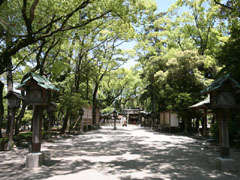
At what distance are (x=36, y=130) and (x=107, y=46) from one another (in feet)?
52.3

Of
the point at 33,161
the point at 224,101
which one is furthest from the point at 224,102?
the point at 33,161

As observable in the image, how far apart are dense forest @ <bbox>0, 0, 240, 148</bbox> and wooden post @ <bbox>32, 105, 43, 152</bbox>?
92.0 inches

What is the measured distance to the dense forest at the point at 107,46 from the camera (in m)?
8.40

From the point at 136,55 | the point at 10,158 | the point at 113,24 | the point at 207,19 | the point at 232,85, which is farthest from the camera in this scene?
the point at 136,55

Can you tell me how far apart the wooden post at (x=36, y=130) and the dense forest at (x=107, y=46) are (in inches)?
92.0

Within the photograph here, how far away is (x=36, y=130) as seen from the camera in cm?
600

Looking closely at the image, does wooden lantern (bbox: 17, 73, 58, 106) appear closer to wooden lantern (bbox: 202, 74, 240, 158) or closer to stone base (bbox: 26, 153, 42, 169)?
stone base (bbox: 26, 153, 42, 169)

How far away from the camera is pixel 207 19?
19.3 metres

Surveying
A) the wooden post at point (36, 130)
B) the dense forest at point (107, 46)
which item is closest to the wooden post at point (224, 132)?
the dense forest at point (107, 46)

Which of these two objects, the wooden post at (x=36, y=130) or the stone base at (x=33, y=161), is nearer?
the stone base at (x=33, y=161)

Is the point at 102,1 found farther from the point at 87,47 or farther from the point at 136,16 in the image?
the point at 87,47

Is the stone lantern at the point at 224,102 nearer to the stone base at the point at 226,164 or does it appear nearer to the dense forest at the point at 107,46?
the stone base at the point at 226,164

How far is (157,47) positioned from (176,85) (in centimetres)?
673

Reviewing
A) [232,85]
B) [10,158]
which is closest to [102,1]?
[232,85]
